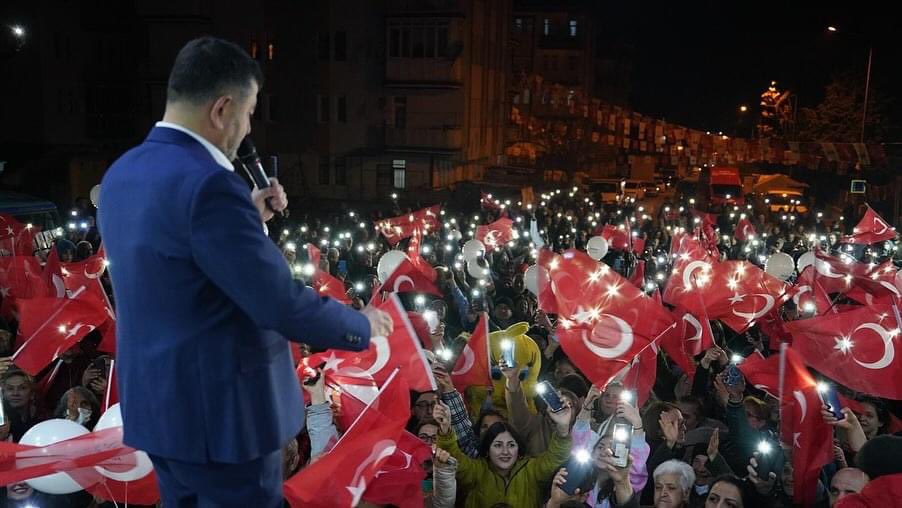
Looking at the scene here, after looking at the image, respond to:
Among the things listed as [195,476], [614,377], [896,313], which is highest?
[195,476]

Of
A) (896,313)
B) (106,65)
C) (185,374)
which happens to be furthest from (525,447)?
(106,65)

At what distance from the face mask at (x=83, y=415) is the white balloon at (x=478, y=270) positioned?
8.04 metres

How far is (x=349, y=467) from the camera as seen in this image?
4.44m

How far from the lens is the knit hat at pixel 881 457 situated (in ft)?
17.1

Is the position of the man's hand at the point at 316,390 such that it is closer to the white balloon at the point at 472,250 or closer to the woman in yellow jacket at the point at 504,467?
the woman in yellow jacket at the point at 504,467

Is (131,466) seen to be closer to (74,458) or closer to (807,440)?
(74,458)

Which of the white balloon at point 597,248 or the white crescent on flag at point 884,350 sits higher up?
the white crescent on flag at point 884,350

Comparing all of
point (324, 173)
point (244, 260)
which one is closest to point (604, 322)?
point (244, 260)

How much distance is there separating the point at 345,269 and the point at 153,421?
12.7m

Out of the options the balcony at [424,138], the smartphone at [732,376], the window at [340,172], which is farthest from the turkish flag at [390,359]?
the window at [340,172]

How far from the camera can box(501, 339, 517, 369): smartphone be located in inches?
286

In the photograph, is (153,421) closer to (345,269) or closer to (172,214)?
(172,214)

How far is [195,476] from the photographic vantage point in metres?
2.48

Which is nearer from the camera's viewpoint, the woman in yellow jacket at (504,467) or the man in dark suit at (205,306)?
the man in dark suit at (205,306)
